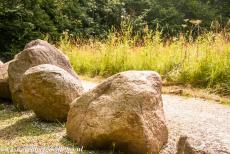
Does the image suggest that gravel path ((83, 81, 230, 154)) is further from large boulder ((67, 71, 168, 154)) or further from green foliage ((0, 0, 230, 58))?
green foliage ((0, 0, 230, 58))

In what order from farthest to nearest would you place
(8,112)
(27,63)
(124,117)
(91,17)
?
1. (91,17)
2. (27,63)
3. (8,112)
4. (124,117)

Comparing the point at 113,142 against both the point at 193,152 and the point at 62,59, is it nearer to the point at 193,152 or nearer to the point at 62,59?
the point at 193,152

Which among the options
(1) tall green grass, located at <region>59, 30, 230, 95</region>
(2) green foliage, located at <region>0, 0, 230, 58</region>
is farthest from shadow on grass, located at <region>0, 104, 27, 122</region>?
(2) green foliage, located at <region>0, 0, 230, 58</region>

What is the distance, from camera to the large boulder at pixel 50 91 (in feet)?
22.4

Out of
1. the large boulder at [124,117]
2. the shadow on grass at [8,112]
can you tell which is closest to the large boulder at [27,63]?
the shadow on grass at [8,112]

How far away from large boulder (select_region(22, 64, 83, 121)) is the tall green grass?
3.39 m

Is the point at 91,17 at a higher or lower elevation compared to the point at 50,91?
lower

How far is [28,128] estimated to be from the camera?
6770mm

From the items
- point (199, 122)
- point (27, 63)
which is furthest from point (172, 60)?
point (199, 122)

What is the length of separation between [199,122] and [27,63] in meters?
3.20

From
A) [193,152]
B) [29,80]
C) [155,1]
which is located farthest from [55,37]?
[193,152]

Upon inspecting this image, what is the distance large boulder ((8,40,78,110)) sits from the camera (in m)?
8.04

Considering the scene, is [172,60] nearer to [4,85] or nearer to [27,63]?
[27,63]

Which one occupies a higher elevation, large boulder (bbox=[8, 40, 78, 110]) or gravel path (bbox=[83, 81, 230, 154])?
large boulder (bbox=[8, 40, 78, 110])
